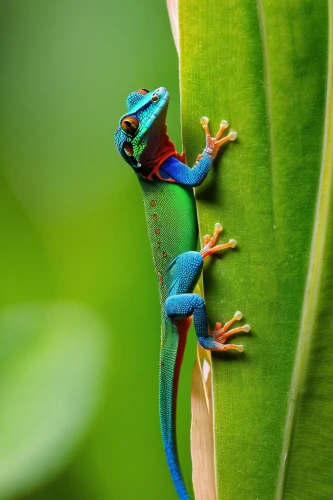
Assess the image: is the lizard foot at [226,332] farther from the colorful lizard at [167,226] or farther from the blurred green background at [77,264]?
the blurred green background at [77,264]

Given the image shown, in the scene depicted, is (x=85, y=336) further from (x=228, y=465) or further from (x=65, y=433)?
(x=228, y=465)

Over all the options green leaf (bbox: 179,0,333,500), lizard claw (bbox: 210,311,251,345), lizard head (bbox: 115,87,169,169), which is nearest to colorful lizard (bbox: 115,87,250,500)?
lizard head (bbox: 115,87,169,169)

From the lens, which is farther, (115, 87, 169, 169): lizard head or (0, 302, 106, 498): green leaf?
(0, 302, 106, 498): green leaf

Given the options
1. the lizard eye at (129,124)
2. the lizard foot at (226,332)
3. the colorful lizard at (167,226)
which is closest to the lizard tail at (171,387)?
the colorful lizard at (167,226)

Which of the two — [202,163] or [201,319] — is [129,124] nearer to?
[202,163]

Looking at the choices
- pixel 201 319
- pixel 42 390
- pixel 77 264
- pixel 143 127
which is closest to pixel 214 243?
pixel 201 319

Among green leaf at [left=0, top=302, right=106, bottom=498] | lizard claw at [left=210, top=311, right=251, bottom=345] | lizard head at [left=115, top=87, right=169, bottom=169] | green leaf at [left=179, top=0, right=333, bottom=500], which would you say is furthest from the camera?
green leaf at [left=0, top=302, right=106, bottom=498]

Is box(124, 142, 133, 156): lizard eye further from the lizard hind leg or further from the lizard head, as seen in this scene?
the lizard hind leg
